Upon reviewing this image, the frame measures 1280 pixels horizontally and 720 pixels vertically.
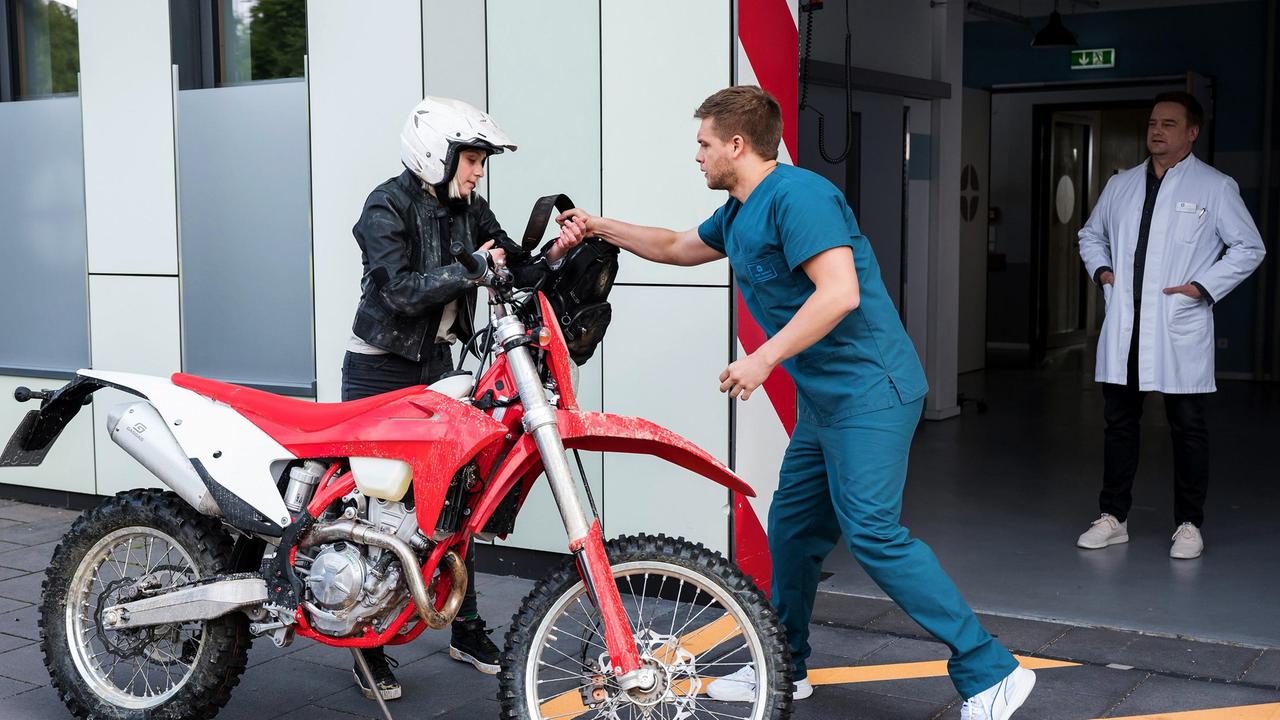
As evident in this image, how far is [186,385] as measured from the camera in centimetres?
390

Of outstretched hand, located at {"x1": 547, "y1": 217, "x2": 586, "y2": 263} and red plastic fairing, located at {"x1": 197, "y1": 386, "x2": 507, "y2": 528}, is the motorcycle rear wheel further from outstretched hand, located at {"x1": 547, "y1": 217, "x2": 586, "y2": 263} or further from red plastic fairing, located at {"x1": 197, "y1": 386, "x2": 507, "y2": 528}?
outstretched hand, located at {"x1": 547, "y1": 217, "x2": 586, "y2": 263}

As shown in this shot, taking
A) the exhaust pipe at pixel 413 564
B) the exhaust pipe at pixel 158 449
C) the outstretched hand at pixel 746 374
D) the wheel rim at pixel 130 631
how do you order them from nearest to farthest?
the outstretched hand at pixel 746 374
the exhaust pipe at pixel 413 564
the exhaust pipe at pixel 158 449
the wheel rim at pixel 130 631

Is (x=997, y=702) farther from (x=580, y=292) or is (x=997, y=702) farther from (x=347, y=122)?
(x=347, y=122)

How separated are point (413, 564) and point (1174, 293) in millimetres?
3811

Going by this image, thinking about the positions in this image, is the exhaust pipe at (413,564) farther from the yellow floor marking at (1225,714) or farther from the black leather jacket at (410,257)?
the yellow floor marking at (1225,714)

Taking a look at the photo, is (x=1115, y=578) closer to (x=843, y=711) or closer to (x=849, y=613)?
(x=849, y=613)

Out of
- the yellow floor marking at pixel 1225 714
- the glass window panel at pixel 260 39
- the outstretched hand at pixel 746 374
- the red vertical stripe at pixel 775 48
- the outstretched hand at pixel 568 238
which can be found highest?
the glass window panel at pixel 260 39

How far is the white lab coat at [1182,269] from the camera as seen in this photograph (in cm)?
586

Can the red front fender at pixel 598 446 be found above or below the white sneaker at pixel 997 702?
above

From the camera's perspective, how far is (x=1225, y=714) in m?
3.98

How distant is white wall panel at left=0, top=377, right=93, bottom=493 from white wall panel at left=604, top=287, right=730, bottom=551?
118 inches

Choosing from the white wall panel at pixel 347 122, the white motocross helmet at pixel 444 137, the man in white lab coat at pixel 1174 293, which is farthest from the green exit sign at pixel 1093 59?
the white motocross helmet at pixel 444 137

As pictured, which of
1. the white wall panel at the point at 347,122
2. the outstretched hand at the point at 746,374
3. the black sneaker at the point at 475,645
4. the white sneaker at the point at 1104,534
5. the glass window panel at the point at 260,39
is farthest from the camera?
the glass window panel at the point at 260,39

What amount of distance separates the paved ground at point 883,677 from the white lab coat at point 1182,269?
151cm
